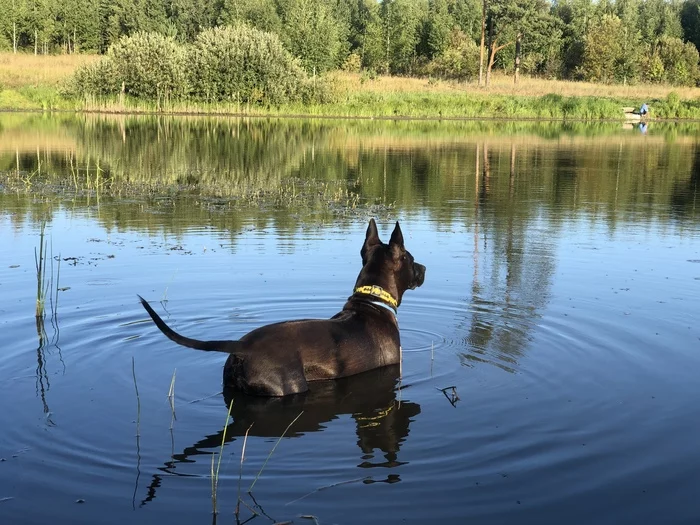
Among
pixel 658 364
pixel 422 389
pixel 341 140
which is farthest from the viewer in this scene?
pixel 341 140

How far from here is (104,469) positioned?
551 cm

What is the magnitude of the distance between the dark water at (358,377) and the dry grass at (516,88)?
147ft

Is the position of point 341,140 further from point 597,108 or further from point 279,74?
point 597,108

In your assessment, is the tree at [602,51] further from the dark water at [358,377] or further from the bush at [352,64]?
the dark water at [358,377]

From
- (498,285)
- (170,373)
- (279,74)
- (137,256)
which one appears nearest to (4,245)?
(137,256)

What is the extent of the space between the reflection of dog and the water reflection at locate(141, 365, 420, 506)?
106mm

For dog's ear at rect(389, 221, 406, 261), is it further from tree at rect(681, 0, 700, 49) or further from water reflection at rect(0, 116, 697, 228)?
tree at rect(681, 0, 700, 49)

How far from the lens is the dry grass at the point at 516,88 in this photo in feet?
210

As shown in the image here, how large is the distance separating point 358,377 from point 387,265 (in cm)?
114

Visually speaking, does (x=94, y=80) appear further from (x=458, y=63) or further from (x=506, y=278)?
(x=506, y=278)

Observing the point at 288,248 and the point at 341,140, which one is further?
the point at 341,140

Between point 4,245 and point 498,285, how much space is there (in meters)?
8.00

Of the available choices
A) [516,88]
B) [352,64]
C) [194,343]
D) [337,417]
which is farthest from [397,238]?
[352,64]

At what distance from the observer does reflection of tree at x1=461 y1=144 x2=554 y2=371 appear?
8688 mm
